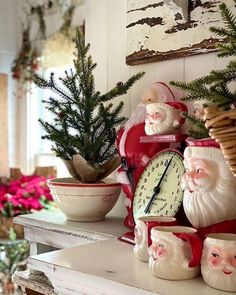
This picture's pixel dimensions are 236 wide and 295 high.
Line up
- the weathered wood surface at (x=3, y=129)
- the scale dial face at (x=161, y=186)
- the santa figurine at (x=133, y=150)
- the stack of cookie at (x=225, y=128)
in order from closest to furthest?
the stack of cookie at (x=225, y=128)
the scale dial face at (x=161, y=186)
the santa figurine at (x=133, y=150)
the weathered wood surface at (x=3, y=129)

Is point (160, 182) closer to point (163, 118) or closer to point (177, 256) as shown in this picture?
point (163, 118)

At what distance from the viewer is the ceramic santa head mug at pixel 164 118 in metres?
1.01

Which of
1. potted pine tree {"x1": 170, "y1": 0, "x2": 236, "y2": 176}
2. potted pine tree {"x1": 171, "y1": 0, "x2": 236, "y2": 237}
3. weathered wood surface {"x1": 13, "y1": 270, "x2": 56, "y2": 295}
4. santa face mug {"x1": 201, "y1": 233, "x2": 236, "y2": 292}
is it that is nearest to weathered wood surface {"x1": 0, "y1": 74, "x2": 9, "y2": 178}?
weathered wood surface {"x1": 13, "y1": 270, "x2": 56, "y2": 295}

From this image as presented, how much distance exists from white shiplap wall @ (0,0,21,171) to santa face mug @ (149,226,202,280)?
9.25 feet

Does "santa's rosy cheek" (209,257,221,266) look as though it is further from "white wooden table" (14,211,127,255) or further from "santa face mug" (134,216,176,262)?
"white wooden table" (14,211,127,255)

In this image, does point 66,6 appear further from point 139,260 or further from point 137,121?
point 139,260

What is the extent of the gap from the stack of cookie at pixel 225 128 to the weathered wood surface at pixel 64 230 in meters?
0.46

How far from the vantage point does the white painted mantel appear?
0.71 m

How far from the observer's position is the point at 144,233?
834 mm

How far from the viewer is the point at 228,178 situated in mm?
781

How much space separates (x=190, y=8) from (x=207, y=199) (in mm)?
541

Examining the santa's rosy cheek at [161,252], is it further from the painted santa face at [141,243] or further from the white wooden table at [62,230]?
the white wooden table at [62,230]

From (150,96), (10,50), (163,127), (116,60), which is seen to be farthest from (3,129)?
(163,127)

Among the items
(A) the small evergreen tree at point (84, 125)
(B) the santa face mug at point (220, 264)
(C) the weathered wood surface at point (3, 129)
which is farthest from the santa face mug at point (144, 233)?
(C) the weathered wood surface at point (3, 129)
